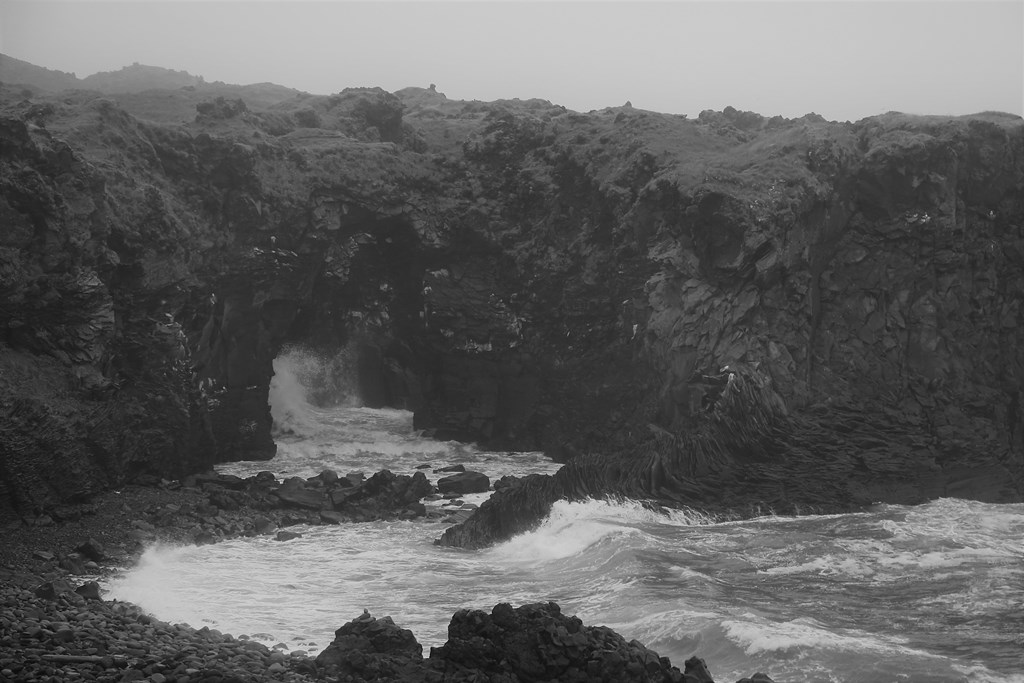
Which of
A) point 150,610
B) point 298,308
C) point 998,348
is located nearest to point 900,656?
point 150,610

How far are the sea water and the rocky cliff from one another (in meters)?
2.29

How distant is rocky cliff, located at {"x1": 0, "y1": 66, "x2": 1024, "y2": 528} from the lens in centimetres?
2653

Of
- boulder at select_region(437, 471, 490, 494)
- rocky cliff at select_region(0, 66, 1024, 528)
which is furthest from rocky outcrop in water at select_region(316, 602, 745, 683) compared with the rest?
boulder at select_region(437, 471, 490, 494)

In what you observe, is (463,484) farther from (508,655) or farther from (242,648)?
(508,655)

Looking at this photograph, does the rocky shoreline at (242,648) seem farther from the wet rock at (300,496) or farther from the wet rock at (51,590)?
the wet rock at (300,496)

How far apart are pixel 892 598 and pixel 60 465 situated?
19.2 metres

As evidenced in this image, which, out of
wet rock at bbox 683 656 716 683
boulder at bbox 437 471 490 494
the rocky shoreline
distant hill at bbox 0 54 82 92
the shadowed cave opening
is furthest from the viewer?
distant hill at bbox 0 54 82 92

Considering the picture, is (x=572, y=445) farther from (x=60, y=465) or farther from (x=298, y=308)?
(x=60, y=465)

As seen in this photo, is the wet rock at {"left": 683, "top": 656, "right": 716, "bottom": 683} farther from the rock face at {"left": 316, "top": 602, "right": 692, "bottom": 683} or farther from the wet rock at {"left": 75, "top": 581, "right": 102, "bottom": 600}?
the wet rock at {"left": 75, "top": 581, "right": 102, "bottom": 600}

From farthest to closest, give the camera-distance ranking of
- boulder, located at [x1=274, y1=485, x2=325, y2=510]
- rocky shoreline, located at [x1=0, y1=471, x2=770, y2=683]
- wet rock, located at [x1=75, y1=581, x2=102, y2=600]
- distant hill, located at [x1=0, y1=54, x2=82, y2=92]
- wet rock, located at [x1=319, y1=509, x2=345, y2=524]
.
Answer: distant hill, located at [x1=0, y1=54, x2=82, y2=92] < boulder, located at [x1=274, y1=485, x2=325, y2=510] < wet rock, located at [x1=319, y1=509, x2=345, y2=524] < wet rock, located at [x1=75, y1=581, x2=102, y2=600] < rocky shoreline, located at [x1=0, y1=471, x2=770, y2=683]

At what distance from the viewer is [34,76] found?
5438cm

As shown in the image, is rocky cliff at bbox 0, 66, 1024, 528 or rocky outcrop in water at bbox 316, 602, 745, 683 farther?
rocky cliff at bbox 0, 66, 1024, 528

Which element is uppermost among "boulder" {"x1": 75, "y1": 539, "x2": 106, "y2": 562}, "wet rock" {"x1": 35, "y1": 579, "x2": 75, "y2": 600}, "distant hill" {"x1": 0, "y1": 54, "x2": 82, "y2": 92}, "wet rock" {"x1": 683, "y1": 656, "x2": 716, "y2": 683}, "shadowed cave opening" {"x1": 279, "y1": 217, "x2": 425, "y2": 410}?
"distant hill" {"x1": 0, "y1": 54, "x2": 82, "y2": 92}

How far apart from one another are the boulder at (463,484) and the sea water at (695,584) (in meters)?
3.58
